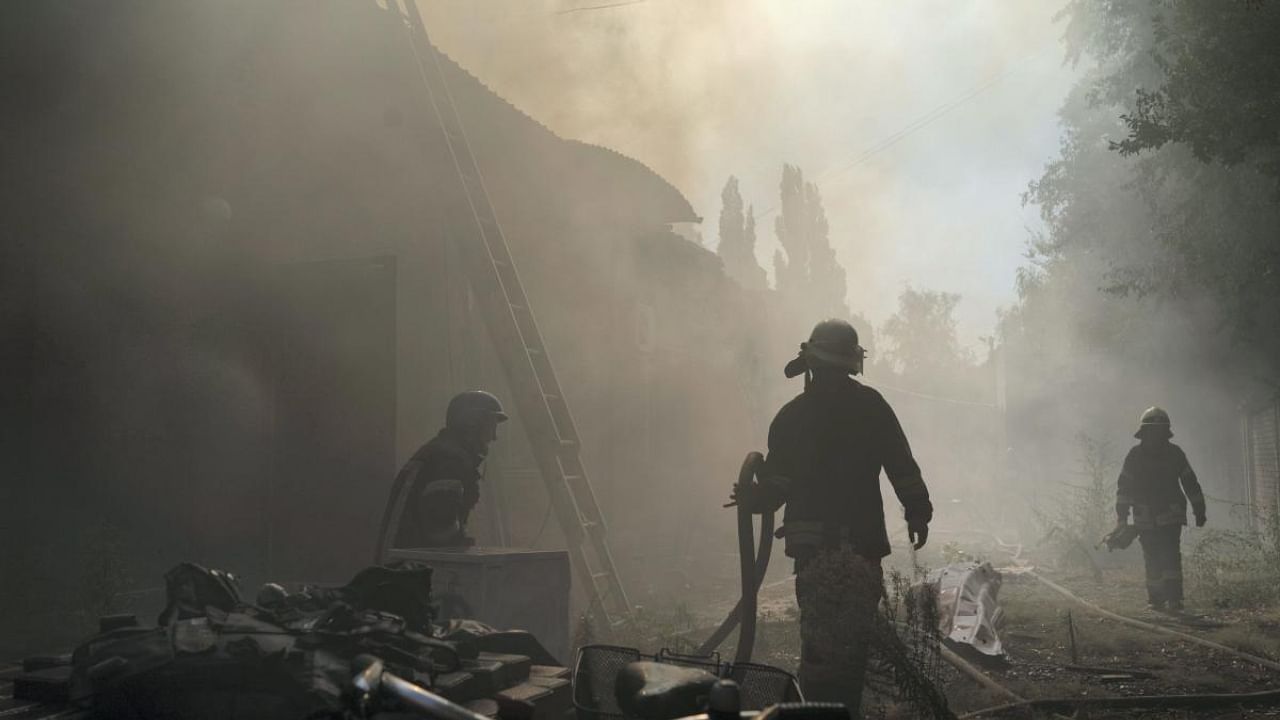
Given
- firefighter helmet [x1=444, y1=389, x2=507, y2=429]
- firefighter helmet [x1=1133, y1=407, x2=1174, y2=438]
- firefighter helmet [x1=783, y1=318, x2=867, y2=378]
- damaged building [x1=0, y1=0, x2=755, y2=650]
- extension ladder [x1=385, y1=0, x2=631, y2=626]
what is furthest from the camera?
firefighter helmet [x1=1133, y1=407, x2=1174, y2=438]

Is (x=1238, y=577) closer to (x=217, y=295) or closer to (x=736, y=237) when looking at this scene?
(x=217, y=295)

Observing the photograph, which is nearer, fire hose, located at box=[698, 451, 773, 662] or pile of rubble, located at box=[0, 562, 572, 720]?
pile of rubble, located at box=[0, 562, 572, 720]

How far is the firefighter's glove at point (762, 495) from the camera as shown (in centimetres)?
629

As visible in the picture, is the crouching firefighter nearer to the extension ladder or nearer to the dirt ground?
the dirt ground

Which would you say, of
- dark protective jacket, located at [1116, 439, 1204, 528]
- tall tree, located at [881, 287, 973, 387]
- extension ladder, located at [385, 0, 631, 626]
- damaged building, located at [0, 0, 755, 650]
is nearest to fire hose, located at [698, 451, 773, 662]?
extension ladder, located at [385, 0, 631, 626]

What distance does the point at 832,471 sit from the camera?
20.7 ft

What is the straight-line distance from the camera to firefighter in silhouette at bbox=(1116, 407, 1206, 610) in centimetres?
1155

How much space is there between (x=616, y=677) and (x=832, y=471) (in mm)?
3194

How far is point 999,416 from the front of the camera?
190ft

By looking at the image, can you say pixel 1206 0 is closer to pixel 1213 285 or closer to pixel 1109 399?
pixel 1213 285

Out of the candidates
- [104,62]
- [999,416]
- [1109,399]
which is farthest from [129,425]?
[999,416]

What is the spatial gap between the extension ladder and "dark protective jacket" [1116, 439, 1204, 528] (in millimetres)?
6050

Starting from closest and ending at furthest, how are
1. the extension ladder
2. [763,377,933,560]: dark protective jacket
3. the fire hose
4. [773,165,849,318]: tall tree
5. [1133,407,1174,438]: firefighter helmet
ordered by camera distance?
the fire hose < [763,377,933,560]: dark protective jacket < the extension ladder < [1133,407,1174,438]: firefighter helmet < [773,165,849,318]: tall tree

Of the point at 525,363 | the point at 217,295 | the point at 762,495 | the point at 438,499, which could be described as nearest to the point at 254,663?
the point at 438,499
